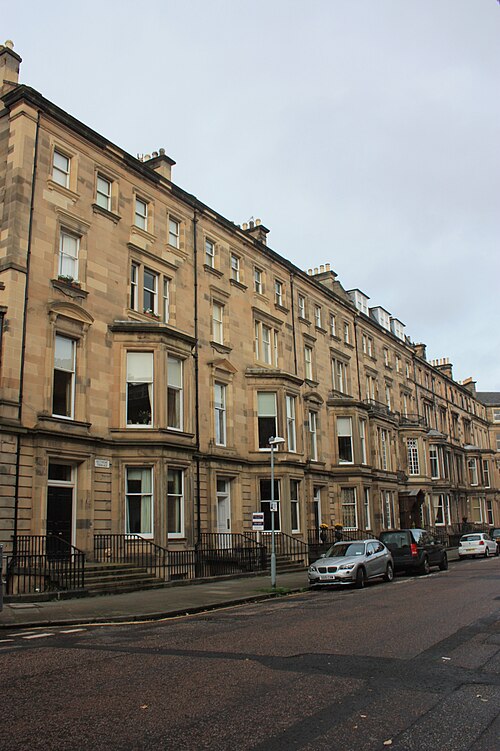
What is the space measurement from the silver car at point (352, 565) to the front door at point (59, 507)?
7671 mm

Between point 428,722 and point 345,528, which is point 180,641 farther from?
point 345,528

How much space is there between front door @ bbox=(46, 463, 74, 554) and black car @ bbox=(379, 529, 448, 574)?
1211 cm

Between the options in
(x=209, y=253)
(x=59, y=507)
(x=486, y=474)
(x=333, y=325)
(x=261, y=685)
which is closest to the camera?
(x=261, y=685)

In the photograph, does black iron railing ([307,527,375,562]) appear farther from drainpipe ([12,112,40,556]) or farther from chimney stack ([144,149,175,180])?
chimney stack ([144,149,175,180])

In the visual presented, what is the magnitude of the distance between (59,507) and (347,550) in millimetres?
9257

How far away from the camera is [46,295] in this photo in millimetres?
20578

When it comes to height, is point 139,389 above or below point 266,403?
below

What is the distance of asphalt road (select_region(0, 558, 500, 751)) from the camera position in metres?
5.42

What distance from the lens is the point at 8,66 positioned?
22.7 metres

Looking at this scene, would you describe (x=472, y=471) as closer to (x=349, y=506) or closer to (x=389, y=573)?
(x=349, y=506)

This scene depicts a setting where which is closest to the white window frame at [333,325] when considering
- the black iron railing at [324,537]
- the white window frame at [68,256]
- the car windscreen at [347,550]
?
the black iron railing at [324,537]

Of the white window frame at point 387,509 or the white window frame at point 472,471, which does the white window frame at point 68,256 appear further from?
the white window frame at point 472,471

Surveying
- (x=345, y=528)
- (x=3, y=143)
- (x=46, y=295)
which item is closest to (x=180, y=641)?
(x=46, y=295)

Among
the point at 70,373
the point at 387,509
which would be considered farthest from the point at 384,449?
the point at 70,373
